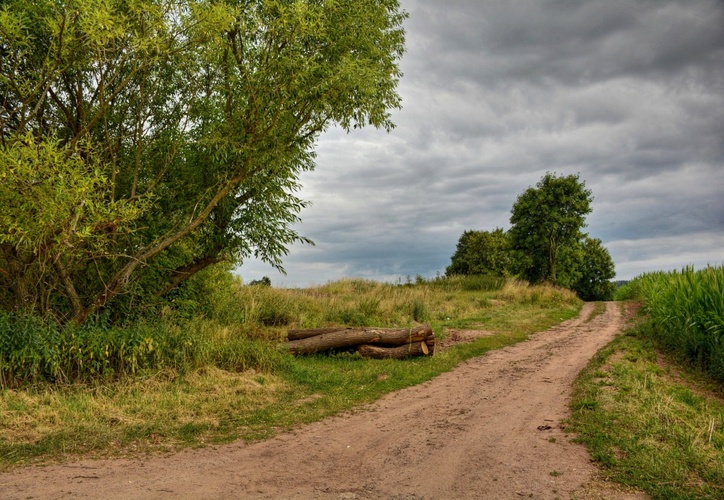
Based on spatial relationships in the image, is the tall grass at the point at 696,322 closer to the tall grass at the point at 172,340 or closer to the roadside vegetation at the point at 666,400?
the roadside vegetation at the point at 666,400

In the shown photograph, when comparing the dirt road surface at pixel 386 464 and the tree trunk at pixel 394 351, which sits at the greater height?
the tree trunk at pixel 394 351

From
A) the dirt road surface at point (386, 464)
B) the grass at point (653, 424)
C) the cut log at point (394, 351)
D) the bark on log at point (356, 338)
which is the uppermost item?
the bark on log at point (356, 338)

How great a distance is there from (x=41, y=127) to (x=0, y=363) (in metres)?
5.32

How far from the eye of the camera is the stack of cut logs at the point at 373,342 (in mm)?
13125

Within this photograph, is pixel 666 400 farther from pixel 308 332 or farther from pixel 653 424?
pixel 308 332

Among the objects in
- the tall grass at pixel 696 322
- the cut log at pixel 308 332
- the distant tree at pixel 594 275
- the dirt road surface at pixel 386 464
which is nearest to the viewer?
the dirt road surface at pixel 386 464

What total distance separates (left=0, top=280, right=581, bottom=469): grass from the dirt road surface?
1.96ft

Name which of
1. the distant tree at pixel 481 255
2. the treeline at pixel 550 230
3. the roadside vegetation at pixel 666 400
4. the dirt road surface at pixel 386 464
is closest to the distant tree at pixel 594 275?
the distant tree at pixel 481 255

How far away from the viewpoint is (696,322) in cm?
1268

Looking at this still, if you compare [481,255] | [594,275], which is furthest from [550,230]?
[594,275]

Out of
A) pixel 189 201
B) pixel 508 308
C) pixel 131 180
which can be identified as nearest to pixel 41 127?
pixel 131 180

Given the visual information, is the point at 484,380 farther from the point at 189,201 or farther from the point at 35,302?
the point at 35,302

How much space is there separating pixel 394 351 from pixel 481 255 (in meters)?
43.1

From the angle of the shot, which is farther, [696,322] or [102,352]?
[696,322]
